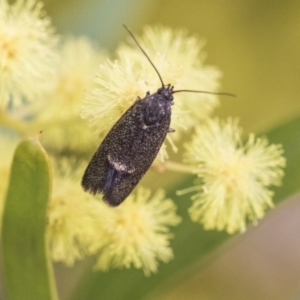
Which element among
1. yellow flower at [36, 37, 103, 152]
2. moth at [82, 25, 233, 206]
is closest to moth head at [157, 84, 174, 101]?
moth at [82, 25, 233, 206]

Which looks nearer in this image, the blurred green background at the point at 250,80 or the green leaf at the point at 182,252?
the green leaf at the point at 182,252

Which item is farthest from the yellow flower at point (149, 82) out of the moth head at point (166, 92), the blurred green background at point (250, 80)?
the blurred green background at point (250, 80)

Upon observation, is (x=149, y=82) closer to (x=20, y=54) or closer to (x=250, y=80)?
(x=20, y=54)

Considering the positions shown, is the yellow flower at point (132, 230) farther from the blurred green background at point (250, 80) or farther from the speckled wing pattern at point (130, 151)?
the blurred green background at point (250, 80)

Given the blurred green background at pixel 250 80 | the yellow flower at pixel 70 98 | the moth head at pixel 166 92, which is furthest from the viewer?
the blurred green background at pixel 250 80

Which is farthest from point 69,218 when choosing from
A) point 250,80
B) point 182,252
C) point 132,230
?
point 250,80

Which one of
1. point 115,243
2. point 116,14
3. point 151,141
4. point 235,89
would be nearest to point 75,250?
point 115,243

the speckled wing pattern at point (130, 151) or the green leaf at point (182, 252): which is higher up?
the speckled wing pattern at point (130, 151)

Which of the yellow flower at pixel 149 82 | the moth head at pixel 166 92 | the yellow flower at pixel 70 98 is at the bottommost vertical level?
the moth head at pixel 166 92
